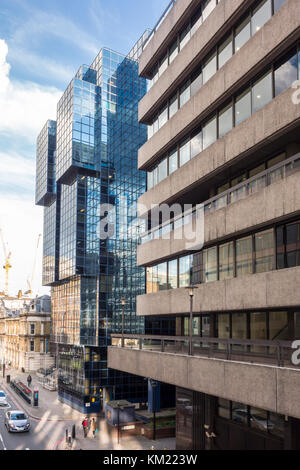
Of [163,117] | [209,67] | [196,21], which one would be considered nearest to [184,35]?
[196,21]

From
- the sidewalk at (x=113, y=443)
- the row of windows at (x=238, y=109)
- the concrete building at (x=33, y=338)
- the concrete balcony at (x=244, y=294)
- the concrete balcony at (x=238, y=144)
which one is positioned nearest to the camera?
the concrete balcony at (x=244, y=294)

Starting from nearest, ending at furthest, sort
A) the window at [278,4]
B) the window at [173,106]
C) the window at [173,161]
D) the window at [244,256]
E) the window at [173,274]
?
the window at [278,4] → the window at [244,256] → the window at [173,274] → the window at [173,161] → the window at [173,106]

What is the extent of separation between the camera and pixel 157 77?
3294 centimetres

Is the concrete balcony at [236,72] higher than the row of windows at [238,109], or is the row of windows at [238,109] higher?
the concrete balcony at [236,72]

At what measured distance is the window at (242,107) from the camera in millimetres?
21406

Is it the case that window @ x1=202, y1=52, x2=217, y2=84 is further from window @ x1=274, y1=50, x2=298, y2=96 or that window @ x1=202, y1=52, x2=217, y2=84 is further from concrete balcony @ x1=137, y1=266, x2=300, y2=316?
concrete balcony @ x1=137, y1=266, x2=300, y2=316

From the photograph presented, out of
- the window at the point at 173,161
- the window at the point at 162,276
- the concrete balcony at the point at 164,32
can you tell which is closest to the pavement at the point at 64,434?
the window at the point at 162,276

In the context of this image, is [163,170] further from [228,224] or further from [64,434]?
[64,434]

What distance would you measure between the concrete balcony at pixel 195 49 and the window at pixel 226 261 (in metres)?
11.0

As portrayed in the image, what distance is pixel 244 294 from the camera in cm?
2050

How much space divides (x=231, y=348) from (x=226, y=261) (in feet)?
17.9

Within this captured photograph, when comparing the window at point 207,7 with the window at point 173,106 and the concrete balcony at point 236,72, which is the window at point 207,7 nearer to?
the concrete balcony at point 236,72

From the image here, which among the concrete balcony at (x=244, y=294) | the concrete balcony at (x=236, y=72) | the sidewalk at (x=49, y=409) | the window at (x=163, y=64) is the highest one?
the window at (x=163, y=64)
